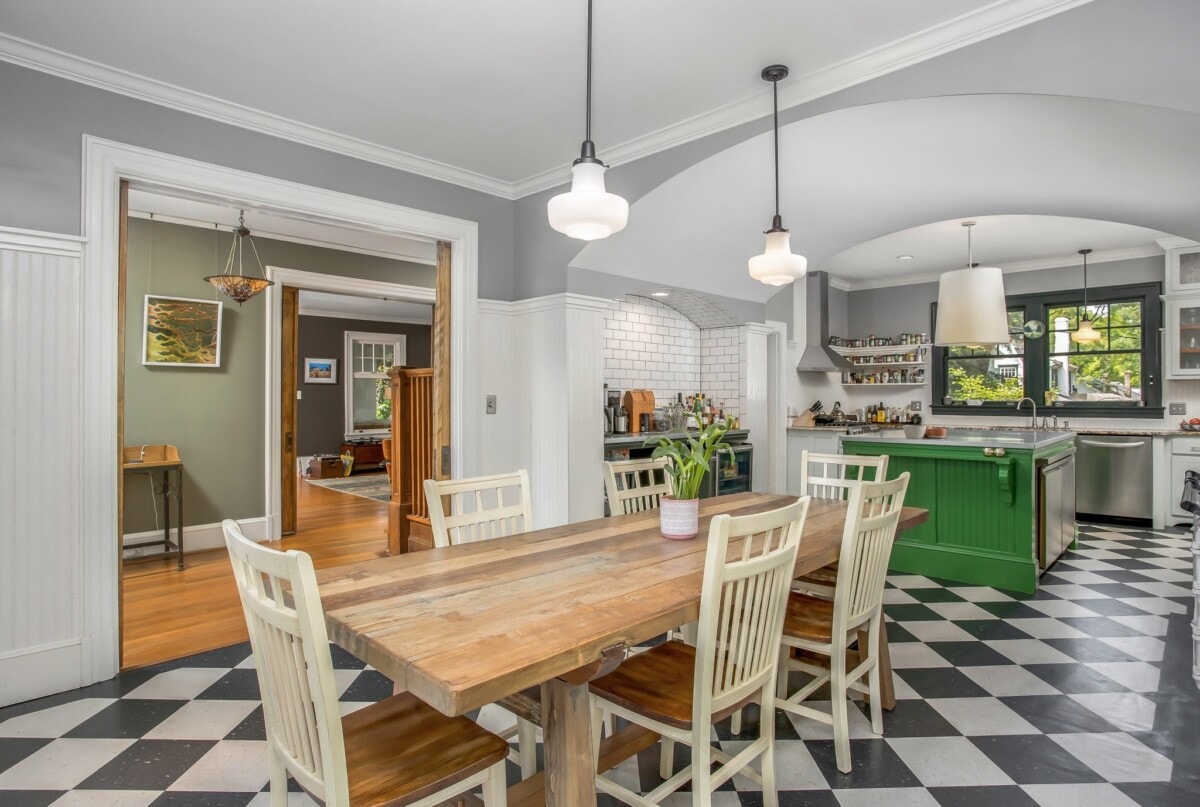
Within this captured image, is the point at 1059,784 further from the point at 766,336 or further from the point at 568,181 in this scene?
the point at 766,336

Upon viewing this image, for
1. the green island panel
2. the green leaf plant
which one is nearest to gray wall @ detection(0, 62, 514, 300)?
the green leaf plant

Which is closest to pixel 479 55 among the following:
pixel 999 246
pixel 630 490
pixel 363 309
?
Answer: pixel 630 490

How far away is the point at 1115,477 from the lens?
5883 mm

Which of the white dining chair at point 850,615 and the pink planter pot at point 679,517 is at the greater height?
the pink planter pot at point 679,517

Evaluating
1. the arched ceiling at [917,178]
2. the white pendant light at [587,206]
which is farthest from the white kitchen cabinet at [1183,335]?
the white pendant light at [587,206]

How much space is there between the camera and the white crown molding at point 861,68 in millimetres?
2221

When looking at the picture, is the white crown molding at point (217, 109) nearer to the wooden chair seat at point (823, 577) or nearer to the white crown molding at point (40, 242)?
the white crown molding at point (40, 242)

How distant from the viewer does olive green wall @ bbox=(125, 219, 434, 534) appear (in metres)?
4.74

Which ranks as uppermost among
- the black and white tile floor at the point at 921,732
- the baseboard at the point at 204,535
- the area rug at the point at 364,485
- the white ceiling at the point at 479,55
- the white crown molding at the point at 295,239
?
the white ceiling at the point at 479,55

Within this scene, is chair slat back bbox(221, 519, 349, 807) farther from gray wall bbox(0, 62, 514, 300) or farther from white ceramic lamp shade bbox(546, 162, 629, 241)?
gray wall bbox(0, 62, 514, 300)

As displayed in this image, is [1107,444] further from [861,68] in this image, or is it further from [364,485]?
→ [364,485]

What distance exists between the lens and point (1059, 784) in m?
1.99

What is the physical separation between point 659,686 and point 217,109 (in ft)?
10.4

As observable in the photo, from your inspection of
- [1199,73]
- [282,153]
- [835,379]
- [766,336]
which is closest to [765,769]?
[1199,73]
